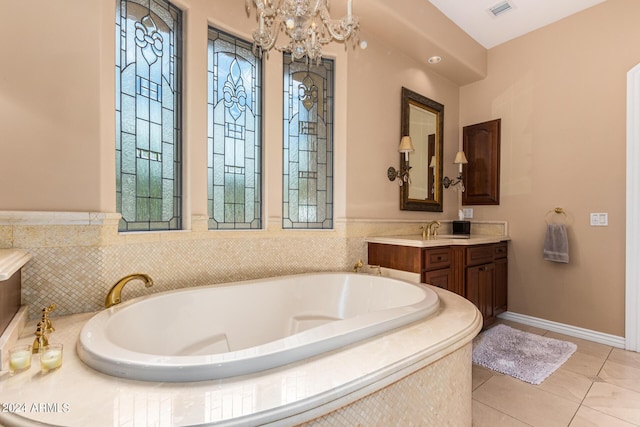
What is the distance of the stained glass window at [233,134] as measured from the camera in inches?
81.0

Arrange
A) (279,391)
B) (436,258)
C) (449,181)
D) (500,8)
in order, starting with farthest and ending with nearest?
(449,181), (500,8), (436,258), (279,391)

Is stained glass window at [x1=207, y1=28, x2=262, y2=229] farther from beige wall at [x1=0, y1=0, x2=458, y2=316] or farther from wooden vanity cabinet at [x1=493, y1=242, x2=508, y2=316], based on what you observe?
wooden vanity cabinet at [x1=493, y1=242, x2=508, y2=316]

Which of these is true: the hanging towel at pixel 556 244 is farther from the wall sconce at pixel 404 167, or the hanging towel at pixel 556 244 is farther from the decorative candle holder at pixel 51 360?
the decorative candle holder at pixel 51 360

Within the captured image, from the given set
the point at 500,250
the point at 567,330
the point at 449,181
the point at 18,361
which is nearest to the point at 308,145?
the point at 449,181

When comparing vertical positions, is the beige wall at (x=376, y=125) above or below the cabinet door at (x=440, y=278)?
above

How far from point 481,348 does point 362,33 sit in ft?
9.06

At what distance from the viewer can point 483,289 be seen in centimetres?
273

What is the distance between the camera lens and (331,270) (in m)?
2.45

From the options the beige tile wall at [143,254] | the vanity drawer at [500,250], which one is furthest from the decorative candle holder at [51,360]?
the vanity drawer at [500,250]

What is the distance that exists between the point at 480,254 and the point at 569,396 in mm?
1158

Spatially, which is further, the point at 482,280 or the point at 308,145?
the point at 482,280

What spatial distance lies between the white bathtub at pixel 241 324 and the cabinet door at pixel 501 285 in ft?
5.32

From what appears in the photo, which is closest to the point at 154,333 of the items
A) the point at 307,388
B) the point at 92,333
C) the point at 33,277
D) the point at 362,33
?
the point at 92,333

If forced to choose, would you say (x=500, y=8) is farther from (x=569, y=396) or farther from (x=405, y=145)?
(x=569, y=396)
